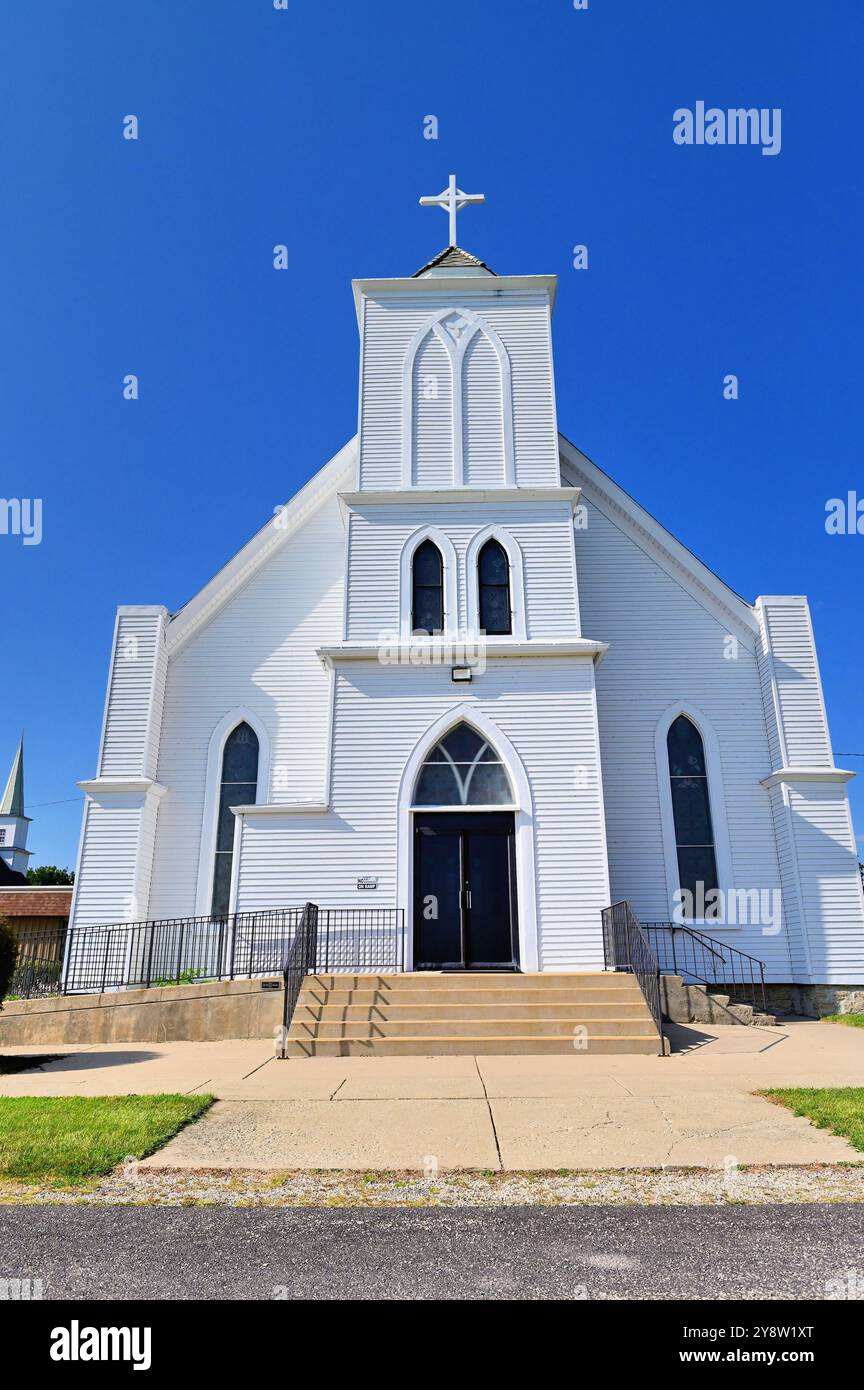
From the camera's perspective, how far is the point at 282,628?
17438 mm

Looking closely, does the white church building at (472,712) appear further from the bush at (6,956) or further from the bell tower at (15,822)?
the bell tower at (15,822)

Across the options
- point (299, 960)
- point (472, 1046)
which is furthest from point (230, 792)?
point (472, 1046)

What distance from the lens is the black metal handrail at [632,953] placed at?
10898mm

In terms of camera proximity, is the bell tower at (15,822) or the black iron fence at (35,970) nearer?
the black iron fence at (35,970)

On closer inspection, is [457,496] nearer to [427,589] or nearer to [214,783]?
[427,589]

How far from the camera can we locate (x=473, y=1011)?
1110 centimetres

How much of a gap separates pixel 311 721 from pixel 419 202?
12011 millimetres

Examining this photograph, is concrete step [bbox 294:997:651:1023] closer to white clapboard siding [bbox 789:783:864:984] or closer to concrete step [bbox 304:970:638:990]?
concrete step [bbox 304:970:638:990]

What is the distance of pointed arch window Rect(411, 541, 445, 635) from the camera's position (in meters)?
16.0

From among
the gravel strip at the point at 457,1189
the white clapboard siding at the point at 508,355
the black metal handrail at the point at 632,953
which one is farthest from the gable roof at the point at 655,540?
the gravel strip at the point at 457,1189

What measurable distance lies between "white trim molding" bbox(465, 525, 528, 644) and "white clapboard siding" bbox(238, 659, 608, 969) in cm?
82

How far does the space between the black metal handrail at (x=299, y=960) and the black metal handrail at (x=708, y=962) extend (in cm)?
621

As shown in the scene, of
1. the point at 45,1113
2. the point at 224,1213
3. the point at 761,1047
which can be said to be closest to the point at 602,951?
the point at 761,1047
